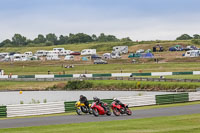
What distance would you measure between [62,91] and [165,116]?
45.5 m

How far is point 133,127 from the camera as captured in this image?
2383 centimetres

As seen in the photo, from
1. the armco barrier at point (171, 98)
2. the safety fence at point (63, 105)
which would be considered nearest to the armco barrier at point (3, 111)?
the safety fence at point (63, 105)

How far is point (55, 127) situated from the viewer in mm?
24969

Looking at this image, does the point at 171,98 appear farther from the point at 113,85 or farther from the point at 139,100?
the point at 113,85

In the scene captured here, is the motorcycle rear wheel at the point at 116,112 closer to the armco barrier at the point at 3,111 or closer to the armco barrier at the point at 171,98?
the armco barrier at the point at 3,111

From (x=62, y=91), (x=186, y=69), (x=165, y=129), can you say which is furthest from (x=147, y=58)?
(x=165, y=129)

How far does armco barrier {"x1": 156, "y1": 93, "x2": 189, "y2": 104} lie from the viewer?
131 feet

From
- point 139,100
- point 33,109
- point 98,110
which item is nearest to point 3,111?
point 33,109

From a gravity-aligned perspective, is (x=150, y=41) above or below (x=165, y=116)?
above

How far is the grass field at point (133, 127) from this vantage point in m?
22.5

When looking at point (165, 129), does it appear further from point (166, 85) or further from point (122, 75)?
point (122, 75)

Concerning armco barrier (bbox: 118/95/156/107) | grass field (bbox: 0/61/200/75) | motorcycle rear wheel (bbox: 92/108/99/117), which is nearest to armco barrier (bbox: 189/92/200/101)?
armco barrier (bbox: 118/95/156/107)

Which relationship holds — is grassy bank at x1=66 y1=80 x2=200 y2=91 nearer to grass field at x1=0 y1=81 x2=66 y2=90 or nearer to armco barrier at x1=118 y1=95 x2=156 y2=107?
grass field at x1=0 y1=81 x2=66 y2=90

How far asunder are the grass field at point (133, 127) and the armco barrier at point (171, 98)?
40.7ft
